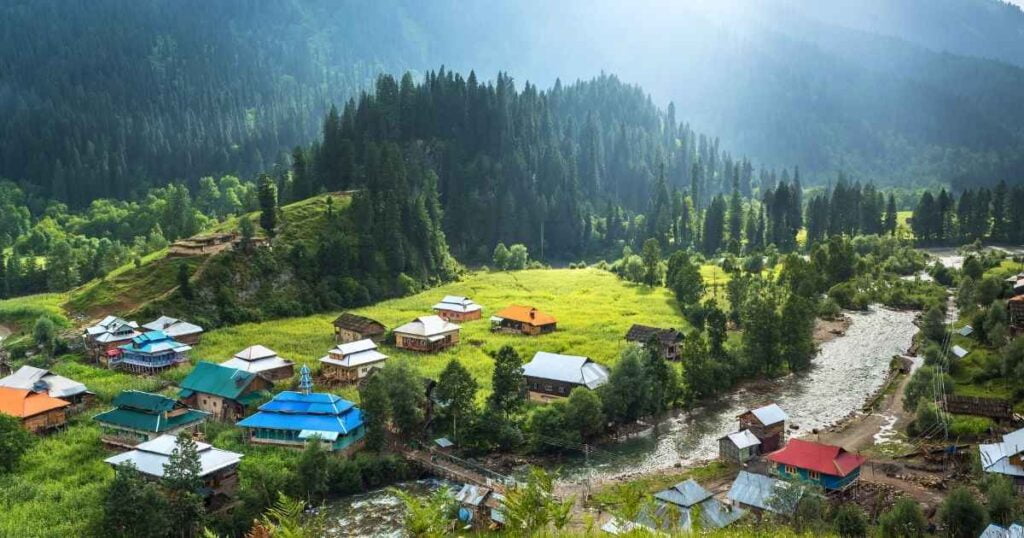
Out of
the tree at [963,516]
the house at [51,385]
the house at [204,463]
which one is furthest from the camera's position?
the house at [51,385]

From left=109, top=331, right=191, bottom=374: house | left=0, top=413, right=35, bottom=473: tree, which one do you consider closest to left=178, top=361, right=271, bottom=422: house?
left=109, top=331, right=191, bottom=374: house

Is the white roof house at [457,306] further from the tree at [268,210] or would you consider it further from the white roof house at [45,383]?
the white roof house at [45,383]

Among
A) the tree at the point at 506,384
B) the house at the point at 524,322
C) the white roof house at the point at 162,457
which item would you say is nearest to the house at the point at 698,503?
the tree at the point at 506,384

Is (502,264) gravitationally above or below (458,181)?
below

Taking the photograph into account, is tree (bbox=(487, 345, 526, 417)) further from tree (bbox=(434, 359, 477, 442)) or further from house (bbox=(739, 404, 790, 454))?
house (bbox=(739, 404, 790, 454))

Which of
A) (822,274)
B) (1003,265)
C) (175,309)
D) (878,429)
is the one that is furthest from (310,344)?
(1003,265)

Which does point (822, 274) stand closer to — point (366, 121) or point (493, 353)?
point (493, 353)
